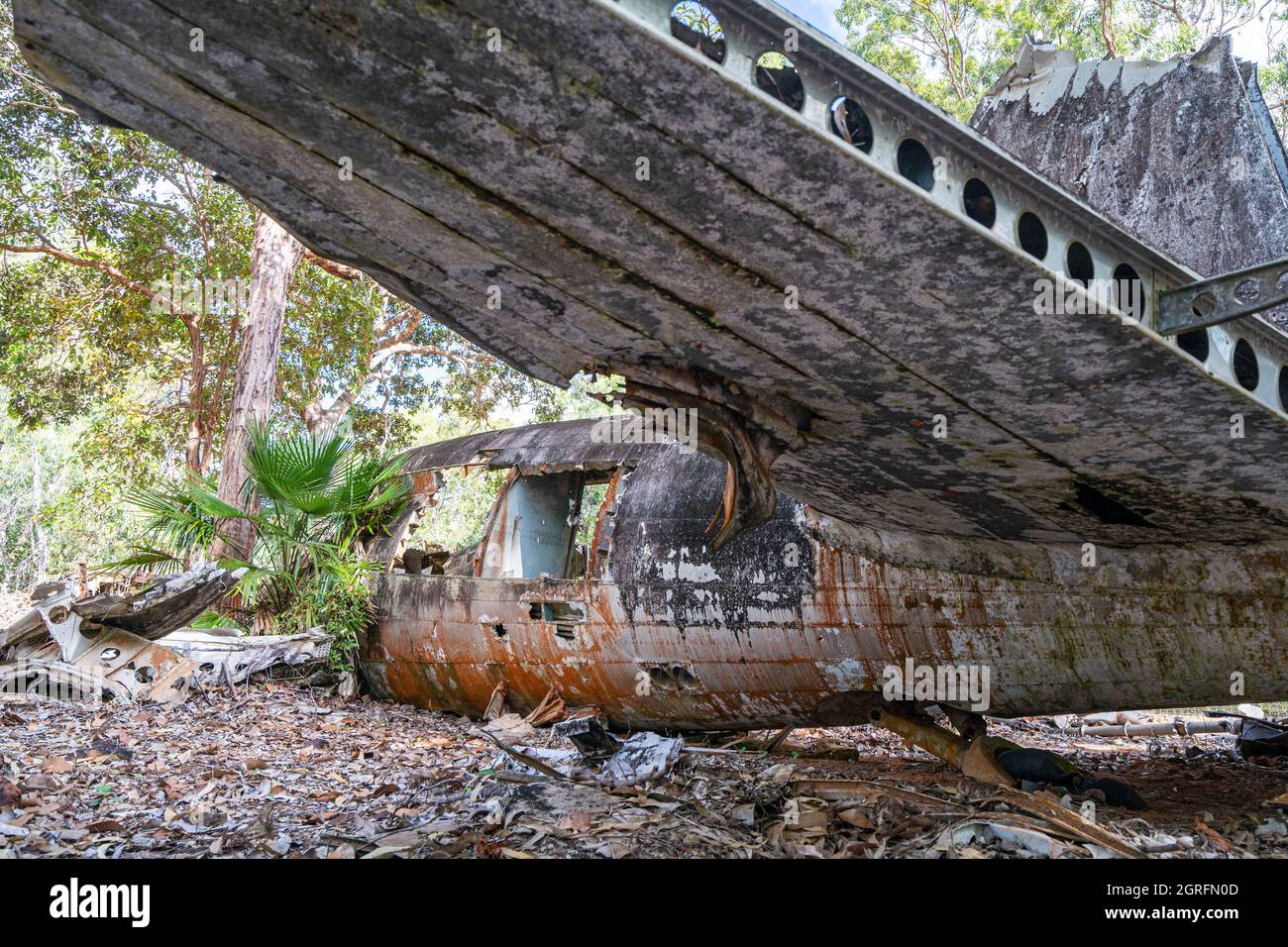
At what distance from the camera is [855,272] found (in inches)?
100

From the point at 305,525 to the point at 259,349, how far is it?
4.29 m

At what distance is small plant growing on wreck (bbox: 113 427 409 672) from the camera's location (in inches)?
341

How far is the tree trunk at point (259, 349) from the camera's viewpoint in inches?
469

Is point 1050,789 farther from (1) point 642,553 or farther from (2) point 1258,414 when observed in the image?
(1) point 642,553

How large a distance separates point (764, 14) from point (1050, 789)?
4114 mm

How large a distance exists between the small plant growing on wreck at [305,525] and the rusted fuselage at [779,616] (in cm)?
60

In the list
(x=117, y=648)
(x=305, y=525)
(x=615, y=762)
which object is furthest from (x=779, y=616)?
(x=117, y=648)

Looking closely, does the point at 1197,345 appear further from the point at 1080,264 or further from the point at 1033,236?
the point at 1033,236

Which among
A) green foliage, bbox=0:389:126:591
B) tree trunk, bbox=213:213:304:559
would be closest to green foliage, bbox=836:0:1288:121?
tree trunk, bbox=213:213:304:559

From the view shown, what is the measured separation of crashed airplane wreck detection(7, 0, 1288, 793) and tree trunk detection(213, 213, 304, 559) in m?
8.66

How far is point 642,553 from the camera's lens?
6383mm
